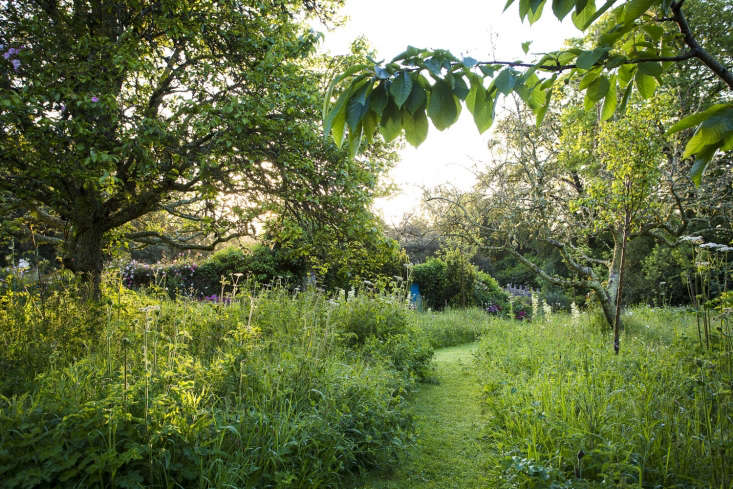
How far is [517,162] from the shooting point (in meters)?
8.68

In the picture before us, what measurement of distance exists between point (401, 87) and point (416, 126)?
0.72 feet

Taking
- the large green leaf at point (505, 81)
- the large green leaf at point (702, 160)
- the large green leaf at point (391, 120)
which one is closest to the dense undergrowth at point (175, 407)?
the large green leaf at point (391, 120)

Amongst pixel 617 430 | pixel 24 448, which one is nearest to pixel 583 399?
pixel 617 430

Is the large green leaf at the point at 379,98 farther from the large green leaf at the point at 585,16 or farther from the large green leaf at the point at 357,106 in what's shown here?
the large green leaf at the point at 585,16

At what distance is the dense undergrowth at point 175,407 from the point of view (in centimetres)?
219

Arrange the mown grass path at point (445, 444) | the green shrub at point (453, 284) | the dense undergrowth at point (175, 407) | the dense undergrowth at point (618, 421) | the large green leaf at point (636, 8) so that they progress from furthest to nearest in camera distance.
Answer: the green shrub at point (453, 284) → the mown grass path at point (445, 444) → the dense undergrowth at point (618, 421) → the dense undergrowth at point (175, 407) → the large green leaf at point (636, 8)

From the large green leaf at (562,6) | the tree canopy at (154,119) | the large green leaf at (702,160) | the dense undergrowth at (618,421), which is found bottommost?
the dense undergrowth at (618,421)

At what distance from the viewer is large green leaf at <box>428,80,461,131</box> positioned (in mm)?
1354

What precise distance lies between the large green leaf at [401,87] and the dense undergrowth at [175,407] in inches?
81.4

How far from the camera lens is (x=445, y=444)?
3729 mm

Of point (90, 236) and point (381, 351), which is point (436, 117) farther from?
point (90, 236)

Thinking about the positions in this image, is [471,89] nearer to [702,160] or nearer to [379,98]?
[379,98]

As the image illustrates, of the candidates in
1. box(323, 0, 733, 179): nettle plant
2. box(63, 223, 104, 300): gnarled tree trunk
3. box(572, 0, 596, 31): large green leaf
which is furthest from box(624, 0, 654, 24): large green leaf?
box(63, 223, 104, 300): gnarled tree trunk

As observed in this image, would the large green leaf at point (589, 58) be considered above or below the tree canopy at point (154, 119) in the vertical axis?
below
